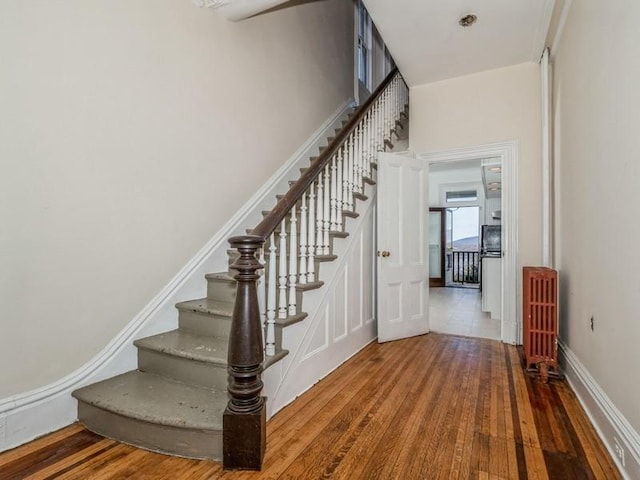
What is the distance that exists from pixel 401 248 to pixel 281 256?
1.76 metres

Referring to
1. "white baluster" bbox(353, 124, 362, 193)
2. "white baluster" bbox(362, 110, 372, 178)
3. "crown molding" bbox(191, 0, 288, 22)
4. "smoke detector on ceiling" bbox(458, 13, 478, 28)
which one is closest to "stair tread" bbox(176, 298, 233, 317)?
"white baluster" bbox(353, 124, 362, 193)

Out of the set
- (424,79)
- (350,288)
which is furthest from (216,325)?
(424,79)

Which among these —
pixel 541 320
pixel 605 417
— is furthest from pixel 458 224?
pixel 605 417

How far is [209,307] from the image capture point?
2248mm

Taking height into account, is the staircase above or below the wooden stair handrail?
below

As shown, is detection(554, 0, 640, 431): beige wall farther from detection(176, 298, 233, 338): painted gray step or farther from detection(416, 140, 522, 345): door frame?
detection(176, 298, 233, 338): painted gray step

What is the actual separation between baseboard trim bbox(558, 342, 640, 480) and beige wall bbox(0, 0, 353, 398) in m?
2.62

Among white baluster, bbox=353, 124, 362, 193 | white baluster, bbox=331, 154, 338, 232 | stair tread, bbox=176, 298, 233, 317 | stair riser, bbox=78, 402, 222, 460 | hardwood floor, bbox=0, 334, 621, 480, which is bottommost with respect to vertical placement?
hardwood floor, bbox=0, 334, 621, 480

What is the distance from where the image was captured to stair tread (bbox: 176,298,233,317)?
216 centimetres

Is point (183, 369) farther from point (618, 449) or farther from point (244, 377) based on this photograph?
point (618, 449)

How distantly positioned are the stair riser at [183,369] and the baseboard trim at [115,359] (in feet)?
0.37

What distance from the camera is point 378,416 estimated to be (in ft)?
6.38

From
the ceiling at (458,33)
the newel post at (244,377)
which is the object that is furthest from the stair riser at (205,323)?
the ceiling at (458,33)

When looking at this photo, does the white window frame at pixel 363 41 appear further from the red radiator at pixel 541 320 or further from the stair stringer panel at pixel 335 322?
the red radiator at pixel 541 320
